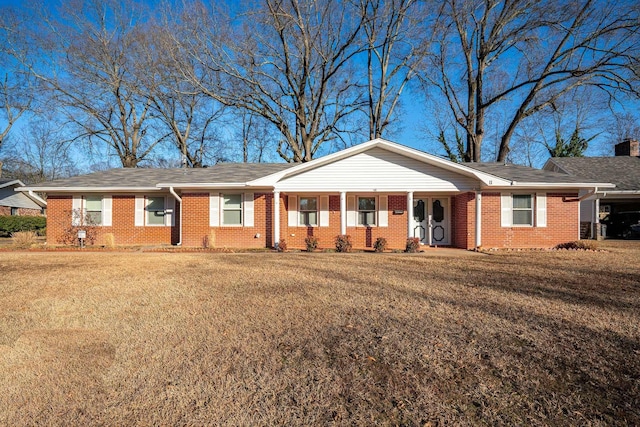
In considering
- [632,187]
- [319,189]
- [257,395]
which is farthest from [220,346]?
[632,187]

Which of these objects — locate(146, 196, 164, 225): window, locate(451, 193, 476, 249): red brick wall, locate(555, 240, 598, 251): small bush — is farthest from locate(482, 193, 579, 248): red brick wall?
locate(146, 196, 164, 225): window

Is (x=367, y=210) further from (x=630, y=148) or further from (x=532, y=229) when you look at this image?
(x=630, y=148)

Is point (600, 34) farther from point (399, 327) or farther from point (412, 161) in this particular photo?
point (399, 327)

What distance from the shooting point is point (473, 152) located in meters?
24.7

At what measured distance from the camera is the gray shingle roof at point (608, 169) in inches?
795

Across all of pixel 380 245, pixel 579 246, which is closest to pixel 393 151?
pixel 380 245

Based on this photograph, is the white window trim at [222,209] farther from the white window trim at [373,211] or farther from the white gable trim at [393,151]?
the white window trim at [373,211]

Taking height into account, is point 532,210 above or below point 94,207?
below

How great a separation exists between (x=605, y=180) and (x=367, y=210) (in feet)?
51.3

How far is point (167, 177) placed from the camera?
16.0m

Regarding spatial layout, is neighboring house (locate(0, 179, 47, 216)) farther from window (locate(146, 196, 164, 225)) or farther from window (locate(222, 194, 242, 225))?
window (locate(222, 194, 242, 225))

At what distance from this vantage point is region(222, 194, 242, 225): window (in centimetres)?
1427

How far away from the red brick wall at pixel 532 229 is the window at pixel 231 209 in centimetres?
947

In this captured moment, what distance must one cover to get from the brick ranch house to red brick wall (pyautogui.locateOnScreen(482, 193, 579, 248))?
38mm
